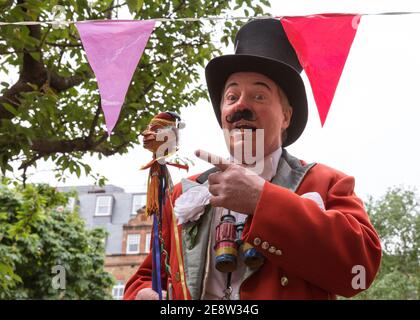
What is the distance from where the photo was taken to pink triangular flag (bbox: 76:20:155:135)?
245 centimetres

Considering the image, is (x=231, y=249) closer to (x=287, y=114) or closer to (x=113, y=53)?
(x=287, y=114)

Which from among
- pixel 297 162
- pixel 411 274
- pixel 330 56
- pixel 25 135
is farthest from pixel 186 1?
pixel 411 274

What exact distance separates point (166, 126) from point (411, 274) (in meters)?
15.5

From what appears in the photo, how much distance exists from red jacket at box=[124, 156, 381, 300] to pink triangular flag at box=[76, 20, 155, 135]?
34.4 inches

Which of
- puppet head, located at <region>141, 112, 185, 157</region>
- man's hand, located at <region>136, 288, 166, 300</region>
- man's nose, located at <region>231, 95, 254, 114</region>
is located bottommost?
man's hand, located at <region>136, 288, 166, 300</region>

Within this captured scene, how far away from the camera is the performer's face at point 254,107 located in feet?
7.17

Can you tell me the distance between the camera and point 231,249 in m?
1.98

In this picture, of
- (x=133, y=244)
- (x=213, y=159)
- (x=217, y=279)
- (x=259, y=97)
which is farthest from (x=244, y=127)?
(x=133, y=244)

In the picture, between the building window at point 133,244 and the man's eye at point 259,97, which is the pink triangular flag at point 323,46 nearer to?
the man's eye at point 259,97

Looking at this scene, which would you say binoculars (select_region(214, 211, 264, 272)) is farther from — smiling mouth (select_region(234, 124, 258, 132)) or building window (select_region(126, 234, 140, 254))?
building window (select_region(126, 234, 140, 254))

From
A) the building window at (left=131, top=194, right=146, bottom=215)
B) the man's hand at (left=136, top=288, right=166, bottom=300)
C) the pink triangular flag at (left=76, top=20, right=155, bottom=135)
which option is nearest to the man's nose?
the pink triangular flag at (left=76, top=20, right=155, bottom=135)

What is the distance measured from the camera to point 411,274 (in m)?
15.9

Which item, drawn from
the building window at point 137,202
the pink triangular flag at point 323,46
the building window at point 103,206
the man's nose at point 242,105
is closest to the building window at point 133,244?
the building window at point 137,202

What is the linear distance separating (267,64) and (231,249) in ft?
2.56
